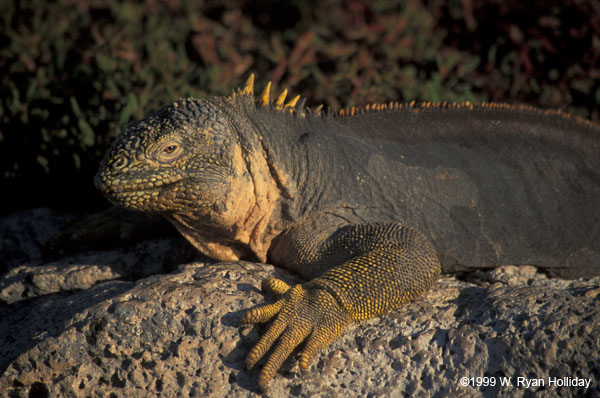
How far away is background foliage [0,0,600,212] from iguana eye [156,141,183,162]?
83.6 inches

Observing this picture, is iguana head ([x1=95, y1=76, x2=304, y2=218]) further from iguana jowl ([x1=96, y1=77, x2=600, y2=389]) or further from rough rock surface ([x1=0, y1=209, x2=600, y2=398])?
rough rock surface ([x1=0, y1=209, x2=600, y2=398])

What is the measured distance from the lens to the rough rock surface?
236 cm

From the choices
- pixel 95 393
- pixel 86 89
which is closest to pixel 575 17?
pixel 86 89

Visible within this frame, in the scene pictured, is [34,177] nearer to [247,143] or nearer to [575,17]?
[247,143]

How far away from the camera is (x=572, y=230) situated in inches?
144

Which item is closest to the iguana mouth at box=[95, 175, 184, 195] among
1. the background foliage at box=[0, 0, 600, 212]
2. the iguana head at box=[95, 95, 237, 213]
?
the iguana head at box=[95, 95, 237, 213]

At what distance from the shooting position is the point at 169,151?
9.54ft

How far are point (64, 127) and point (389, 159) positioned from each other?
3.19 meters

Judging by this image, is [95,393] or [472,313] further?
[472,313]

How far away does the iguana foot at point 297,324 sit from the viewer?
236cm

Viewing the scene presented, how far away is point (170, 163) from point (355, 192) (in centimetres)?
116

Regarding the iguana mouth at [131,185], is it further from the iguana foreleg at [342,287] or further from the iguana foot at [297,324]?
the iguana foot at [297,324]

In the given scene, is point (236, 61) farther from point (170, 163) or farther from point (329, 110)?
point (170, 163)

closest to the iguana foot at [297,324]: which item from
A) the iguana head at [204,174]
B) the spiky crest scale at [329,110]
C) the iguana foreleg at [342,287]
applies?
the iguana foreleg at [342,287]
